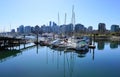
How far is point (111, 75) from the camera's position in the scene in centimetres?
2522

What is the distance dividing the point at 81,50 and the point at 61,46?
857 cm

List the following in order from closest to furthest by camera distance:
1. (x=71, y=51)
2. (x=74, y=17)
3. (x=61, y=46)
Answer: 1. (x=71, y=51)
2. (x=61, y=46)
3. (x=74, y=17)

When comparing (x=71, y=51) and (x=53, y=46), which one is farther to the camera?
(x=53, y=46)

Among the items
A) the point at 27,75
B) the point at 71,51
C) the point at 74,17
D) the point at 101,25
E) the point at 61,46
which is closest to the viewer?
the point at 27,75

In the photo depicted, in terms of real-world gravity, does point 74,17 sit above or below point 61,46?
above

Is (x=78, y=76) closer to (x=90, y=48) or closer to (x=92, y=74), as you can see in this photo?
(x=92, y=74)

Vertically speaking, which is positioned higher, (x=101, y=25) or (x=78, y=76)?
(x=101, y=25)

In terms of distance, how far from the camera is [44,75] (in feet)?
80.9

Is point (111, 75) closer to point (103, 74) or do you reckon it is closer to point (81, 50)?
point (103, 74)

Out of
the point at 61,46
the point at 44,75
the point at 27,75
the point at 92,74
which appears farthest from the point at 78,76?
the point at 61,46

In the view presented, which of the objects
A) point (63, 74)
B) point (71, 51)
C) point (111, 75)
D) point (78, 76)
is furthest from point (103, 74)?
point (71, 51)

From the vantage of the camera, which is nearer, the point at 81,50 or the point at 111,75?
the point at 111,75

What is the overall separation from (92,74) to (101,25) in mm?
171700

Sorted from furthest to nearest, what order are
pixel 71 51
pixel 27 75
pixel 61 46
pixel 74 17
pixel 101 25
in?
pixel 101 25
pixel 74 17
pixel 61 46
pixel 71 51
pixel 27 75
